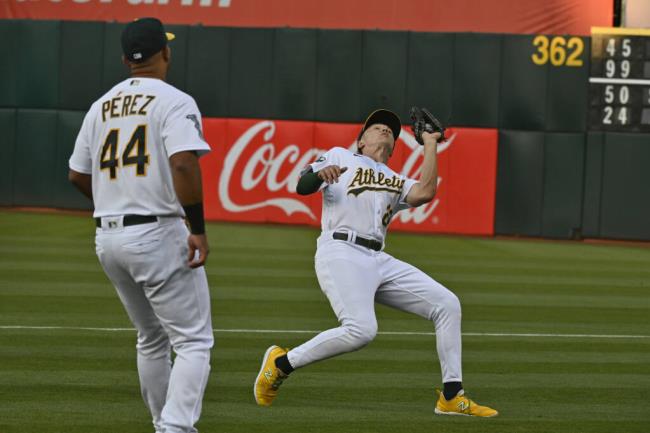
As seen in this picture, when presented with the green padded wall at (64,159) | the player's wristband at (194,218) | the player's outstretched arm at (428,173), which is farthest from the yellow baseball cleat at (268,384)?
the green padded wall at (64,159)

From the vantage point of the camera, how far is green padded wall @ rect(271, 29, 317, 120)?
2308cm

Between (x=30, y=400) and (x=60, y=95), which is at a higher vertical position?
(x=60, y=95)

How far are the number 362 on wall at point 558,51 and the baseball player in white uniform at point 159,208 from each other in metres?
17.4

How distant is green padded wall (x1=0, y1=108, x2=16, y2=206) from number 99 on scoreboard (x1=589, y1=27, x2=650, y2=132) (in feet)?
34.2

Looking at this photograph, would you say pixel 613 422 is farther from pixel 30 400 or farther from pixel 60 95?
pixel 60 95

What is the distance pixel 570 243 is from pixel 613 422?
15245 mm

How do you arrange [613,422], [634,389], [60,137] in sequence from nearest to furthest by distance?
1. [613,422]
2. [634,389]
3. [60,137]

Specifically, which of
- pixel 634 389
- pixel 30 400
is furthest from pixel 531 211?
pixel 30 400

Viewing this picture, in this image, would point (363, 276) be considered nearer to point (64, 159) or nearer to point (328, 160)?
point (328, 160)

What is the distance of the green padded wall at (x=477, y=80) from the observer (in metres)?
22.6

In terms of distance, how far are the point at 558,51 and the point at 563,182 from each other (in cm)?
230

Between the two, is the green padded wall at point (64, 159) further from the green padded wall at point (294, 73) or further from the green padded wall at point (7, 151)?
the green padded wall at point (294, 73)

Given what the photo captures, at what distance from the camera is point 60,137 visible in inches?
920

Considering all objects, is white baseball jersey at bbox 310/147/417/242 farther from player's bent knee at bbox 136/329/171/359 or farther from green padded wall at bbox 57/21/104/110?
green padded wall at bbox 57/21/104/110
